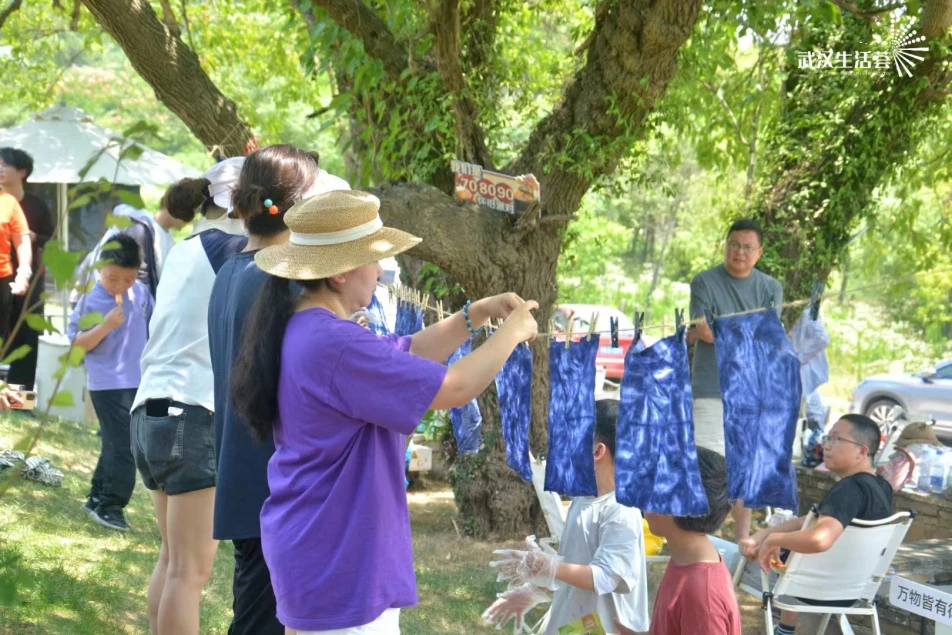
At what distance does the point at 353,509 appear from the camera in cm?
207

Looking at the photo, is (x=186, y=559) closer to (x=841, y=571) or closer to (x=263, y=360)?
(x=263, y=360)

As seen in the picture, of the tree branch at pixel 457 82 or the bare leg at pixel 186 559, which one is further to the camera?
the tree branch at pixel 457 82

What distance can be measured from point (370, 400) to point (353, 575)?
0.38 metres

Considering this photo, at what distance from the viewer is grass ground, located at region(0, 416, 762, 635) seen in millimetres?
3957

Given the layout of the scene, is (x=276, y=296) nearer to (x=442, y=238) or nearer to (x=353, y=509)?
(x=353, y=509)

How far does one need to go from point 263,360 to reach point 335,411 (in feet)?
0.67

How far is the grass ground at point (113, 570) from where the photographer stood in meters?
3.96

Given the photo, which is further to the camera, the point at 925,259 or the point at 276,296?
the point at 925,259

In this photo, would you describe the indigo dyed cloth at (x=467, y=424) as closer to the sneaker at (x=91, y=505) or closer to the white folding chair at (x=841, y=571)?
the white folding chair at (x=841, y=571)

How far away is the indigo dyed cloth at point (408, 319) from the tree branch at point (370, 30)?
1.72m

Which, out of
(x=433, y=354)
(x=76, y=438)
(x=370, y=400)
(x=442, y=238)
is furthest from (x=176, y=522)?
(x=76, y=438)

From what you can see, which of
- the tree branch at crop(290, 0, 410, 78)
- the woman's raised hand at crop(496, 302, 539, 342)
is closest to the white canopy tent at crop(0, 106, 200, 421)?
the tree branch at crop(290, 0, 410, 78)

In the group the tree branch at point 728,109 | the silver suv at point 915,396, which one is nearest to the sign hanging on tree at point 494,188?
the tree branch at point 728,109

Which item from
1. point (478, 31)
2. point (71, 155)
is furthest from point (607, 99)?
point (71, 155)
